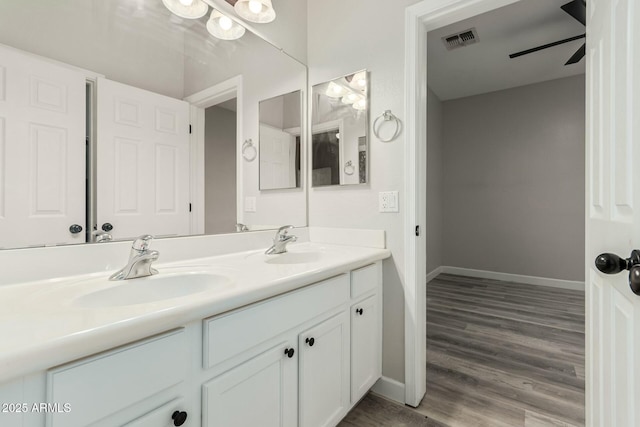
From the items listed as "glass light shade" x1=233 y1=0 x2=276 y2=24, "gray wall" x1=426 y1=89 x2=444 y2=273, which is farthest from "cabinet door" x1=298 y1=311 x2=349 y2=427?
"gray wall" x1=426 y1=89 x2=444 y2=273

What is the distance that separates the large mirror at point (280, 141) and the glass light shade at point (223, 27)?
0.38m

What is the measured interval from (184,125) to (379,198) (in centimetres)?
105

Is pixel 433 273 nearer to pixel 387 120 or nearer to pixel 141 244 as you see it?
pixel 387 120

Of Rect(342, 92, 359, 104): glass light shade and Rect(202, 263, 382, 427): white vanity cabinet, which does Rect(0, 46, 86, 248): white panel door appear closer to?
Rect(202, 263, 382, 427): white vanity cabinet

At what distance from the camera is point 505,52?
3102 millimetres

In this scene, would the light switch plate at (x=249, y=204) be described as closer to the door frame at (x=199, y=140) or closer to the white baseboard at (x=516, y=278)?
the door frame at (x=199, y=140)

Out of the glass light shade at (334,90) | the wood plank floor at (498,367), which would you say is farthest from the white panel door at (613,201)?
the glass light shade at (334,90)

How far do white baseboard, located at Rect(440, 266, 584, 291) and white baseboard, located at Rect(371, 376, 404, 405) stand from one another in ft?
10.9

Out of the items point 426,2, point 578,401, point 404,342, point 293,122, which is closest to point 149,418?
point 404,342

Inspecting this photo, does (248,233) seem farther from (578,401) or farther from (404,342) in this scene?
(578,401)

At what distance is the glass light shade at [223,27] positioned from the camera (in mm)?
1471

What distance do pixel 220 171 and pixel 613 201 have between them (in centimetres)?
151

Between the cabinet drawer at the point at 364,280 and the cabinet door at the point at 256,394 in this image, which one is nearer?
the cabinet door at the point at 256,394

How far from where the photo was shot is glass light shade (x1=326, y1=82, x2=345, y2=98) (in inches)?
71.8
